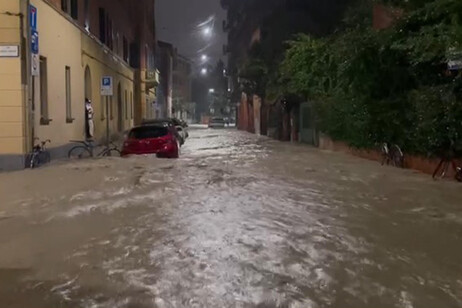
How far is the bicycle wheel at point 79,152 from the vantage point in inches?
739

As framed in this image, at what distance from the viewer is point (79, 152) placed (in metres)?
19.3

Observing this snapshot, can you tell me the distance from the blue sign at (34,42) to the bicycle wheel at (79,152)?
4.59 m

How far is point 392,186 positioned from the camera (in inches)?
453

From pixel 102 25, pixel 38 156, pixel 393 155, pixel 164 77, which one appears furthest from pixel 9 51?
pixel 164 77

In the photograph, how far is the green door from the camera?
2802 centimetres

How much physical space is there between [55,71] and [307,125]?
583 inches

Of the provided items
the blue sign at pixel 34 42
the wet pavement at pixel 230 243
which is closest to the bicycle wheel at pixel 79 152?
the blue sign at pixel 34 42

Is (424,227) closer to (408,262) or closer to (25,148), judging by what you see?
(408,262)

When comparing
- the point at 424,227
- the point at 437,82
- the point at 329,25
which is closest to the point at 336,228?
the point at 424,227

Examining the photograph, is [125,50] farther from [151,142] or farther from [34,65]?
[34,65]

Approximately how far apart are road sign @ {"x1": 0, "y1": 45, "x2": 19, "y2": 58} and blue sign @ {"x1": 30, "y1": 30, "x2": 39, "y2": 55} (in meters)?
0.51

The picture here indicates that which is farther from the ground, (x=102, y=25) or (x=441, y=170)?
(x=102, y=25)

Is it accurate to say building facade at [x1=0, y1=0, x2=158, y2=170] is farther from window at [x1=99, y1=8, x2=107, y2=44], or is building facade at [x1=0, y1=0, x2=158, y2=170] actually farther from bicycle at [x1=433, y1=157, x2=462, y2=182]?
bicycle at [x1=433, y1=157, x2=462, y2=182]

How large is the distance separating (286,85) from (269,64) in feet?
13.9
